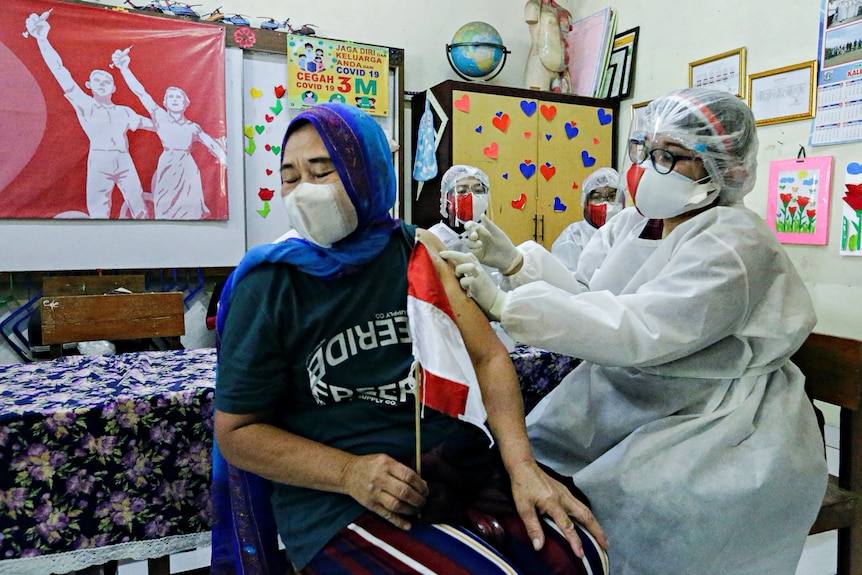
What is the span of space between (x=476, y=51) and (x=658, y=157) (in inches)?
119

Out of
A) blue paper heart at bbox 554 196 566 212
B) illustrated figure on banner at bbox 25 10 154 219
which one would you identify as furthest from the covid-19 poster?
blue paper heart at bbox 554 196 566 212

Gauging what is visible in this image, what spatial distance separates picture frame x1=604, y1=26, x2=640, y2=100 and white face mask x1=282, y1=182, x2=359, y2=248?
372 centimetres

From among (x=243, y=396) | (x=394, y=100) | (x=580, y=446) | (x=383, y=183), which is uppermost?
(x=394, y=100)

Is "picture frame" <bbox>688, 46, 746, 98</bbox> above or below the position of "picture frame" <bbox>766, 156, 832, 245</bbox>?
above

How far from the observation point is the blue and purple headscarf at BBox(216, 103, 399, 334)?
37.4 inches

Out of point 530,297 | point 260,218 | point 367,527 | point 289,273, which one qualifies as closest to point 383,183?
point 289,273

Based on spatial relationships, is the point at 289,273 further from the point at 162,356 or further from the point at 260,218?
the point at 260,218

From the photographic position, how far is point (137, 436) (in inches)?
48.1

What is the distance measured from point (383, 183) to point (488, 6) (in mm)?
3850

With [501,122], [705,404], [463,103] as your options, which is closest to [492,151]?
[501,122]

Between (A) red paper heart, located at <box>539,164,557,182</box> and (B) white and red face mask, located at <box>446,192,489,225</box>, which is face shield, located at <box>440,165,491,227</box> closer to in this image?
(B) white and red face mask, located at <box>446,192,489,225</box>

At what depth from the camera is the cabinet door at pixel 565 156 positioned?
4047 mm

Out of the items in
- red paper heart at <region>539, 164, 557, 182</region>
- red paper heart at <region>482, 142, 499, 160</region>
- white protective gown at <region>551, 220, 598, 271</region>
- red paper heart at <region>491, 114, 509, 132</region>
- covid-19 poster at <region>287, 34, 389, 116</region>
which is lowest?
white protective gown at <region>551, 220, 598, 271</region>

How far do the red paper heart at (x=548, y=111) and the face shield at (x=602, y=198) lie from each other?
80cm
